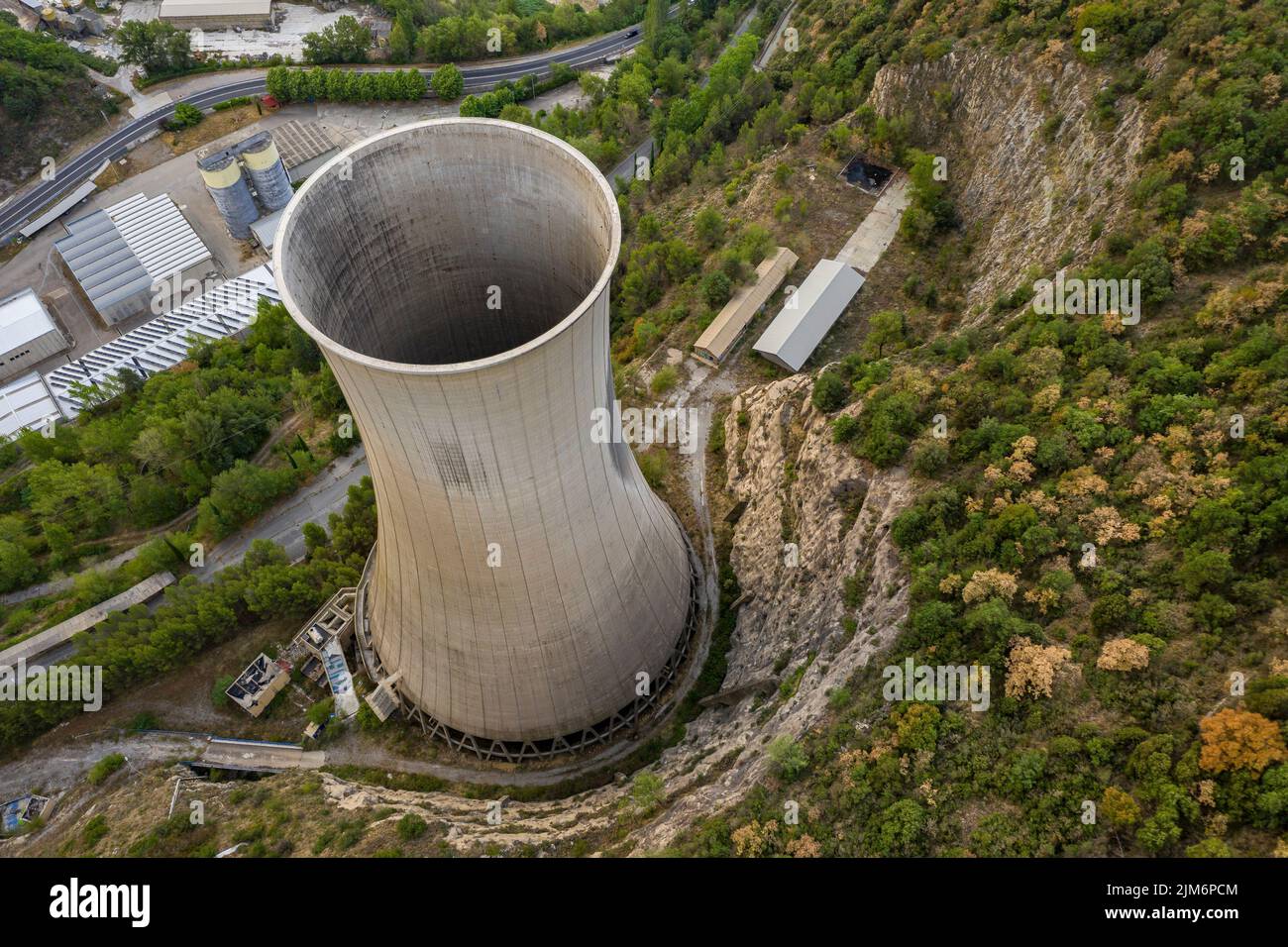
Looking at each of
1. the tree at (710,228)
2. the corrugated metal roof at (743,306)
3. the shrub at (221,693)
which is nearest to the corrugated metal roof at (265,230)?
the tree at (710,228)

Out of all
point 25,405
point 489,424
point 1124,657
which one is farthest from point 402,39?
point 1124,657

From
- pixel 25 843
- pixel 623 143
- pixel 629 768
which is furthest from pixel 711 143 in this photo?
pixel 25 843

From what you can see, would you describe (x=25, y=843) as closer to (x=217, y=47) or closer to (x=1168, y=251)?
(x=1168, y=251)

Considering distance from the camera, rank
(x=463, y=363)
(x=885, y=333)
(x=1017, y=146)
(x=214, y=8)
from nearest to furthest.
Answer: (x=463, y=363)
(x=885, y=333)
(x=1017, y=146)
(x=214, y=8)

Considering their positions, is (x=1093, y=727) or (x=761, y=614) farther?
(x=761, y=614)

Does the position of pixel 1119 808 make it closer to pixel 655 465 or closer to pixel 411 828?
pixel 411 828

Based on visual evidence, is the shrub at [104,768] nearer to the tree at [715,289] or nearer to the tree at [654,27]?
the tree at [715,289]

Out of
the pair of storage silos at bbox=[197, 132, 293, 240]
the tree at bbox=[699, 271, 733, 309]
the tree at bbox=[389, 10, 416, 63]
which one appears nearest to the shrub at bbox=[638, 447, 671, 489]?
the tree at bbox=[699, 271, 733, 309]
